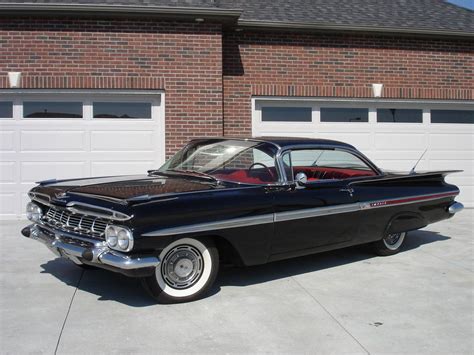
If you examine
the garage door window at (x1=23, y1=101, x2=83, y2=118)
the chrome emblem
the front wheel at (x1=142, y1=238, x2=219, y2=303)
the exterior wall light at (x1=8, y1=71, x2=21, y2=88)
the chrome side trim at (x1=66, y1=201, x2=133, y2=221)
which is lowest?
the front wheel at (x1=142, y1=238, x2=219, y2=303)

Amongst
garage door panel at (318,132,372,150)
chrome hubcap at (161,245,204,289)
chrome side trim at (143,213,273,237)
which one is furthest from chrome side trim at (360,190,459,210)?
garage door panel at (318,132,372,150)

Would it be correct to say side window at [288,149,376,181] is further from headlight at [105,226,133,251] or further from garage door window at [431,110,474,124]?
garage door window at [431,110,474,124]

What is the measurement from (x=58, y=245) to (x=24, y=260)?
6.06 ft

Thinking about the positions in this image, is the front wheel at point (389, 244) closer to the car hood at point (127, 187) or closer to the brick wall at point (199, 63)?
the car hood at point (127, 187)

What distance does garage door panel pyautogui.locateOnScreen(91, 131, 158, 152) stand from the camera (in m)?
9.27

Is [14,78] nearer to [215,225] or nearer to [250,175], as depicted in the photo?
[250,175]

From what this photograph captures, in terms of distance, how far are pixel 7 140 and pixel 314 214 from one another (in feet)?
20.1

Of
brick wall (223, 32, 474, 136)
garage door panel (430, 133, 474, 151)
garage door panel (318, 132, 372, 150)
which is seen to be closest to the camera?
brick wall (223, 32, 474, 136)

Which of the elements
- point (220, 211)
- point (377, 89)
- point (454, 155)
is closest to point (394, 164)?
point (454, 155)

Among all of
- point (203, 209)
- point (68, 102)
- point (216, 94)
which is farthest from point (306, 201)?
point (68, 102)

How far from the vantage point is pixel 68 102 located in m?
9.23

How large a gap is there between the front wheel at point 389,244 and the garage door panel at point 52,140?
5385 millimetres

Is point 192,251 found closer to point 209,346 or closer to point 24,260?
point 209,346

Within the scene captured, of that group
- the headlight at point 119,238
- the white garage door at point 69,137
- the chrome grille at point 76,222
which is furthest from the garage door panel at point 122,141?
the headlight at point 119,238
